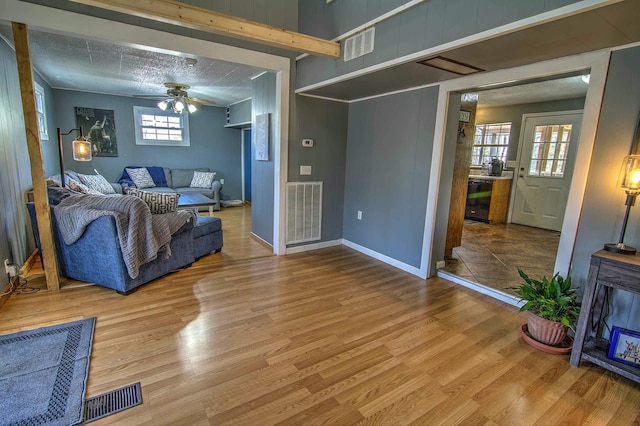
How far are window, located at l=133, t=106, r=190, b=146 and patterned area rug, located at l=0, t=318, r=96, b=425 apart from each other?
5828mm

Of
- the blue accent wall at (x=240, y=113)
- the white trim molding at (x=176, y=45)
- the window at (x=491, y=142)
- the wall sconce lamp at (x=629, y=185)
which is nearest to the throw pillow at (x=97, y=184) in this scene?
the blue accent wall at (x=240, y=113)

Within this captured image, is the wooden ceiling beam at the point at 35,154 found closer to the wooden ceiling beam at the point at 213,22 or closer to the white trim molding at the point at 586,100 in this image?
the wooden ceiling beam at the point at 213,22

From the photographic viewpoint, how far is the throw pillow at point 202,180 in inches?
287

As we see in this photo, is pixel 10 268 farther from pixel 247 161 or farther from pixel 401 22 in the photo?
pixel 247 161

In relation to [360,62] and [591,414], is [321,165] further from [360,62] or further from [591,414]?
[591,414]

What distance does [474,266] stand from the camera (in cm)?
376

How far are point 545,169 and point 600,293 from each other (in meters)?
4.55

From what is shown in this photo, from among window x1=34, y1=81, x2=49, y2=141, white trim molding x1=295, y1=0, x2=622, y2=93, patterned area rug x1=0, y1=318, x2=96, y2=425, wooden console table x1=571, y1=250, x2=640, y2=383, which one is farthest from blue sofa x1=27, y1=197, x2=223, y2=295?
wooden console table x1=571, y1=250, x2=640, y2=383

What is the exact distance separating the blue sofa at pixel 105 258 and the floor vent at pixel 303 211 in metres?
1.31

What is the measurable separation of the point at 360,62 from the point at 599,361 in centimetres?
286

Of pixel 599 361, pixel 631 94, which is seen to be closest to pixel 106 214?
pixel 599 361

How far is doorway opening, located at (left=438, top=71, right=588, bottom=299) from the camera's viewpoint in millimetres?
3947

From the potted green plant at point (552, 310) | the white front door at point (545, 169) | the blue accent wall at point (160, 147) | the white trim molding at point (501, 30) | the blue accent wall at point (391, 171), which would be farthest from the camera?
the blue accent wall at point (160, 147)

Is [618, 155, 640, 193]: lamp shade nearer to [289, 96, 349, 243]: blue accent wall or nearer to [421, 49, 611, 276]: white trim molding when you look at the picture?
[421, 49, 611, 276]: white trim molding
